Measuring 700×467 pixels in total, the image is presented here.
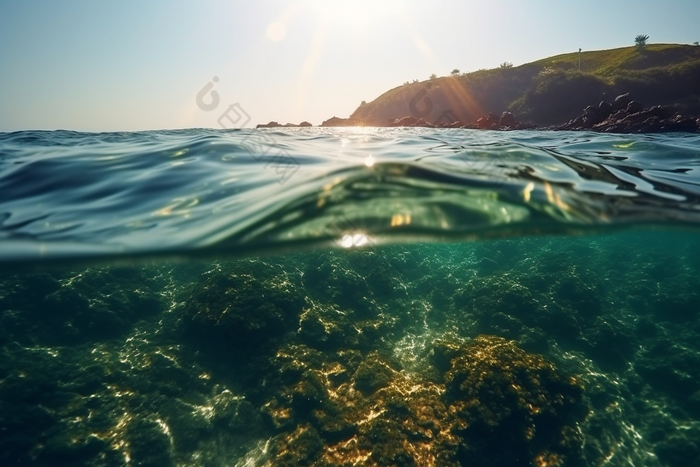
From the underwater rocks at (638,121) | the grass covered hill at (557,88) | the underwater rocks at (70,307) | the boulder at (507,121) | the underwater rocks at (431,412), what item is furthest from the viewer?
the grass covered hill at (557,88)

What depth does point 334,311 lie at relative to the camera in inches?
636

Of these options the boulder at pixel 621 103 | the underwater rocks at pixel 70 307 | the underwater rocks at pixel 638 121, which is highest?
the boulder at pixel 621 103

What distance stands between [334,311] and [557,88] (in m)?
42.1

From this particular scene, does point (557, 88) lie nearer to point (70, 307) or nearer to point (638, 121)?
point (638, 121)

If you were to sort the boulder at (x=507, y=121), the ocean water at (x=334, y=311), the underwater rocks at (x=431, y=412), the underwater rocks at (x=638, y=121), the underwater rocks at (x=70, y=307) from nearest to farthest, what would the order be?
the ocean water at (x=334, y=311), the underwater rocks at (x=431, y=412), the underwater rocks at (x=70, y=307), the underwater rocks at (x=638, y=121), the boulder at (x=507, y=121)

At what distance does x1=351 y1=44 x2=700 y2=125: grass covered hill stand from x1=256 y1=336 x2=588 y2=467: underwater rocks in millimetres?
35256

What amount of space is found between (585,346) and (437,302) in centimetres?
675

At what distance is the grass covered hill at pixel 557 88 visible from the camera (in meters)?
37.1

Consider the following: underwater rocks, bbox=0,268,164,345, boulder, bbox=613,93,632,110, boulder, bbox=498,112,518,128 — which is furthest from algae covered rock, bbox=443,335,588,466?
boulder, bbox=498,112,518,128

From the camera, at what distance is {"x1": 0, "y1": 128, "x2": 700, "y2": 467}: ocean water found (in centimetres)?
698

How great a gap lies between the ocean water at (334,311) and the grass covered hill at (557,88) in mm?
25707

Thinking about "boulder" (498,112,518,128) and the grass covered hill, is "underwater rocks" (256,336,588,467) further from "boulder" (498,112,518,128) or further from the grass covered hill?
the grass covered hill

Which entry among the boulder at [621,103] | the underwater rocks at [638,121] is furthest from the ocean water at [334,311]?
the boulder at [621,103]

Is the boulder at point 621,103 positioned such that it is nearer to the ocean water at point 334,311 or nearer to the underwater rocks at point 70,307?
the ocean water at point 334,311
